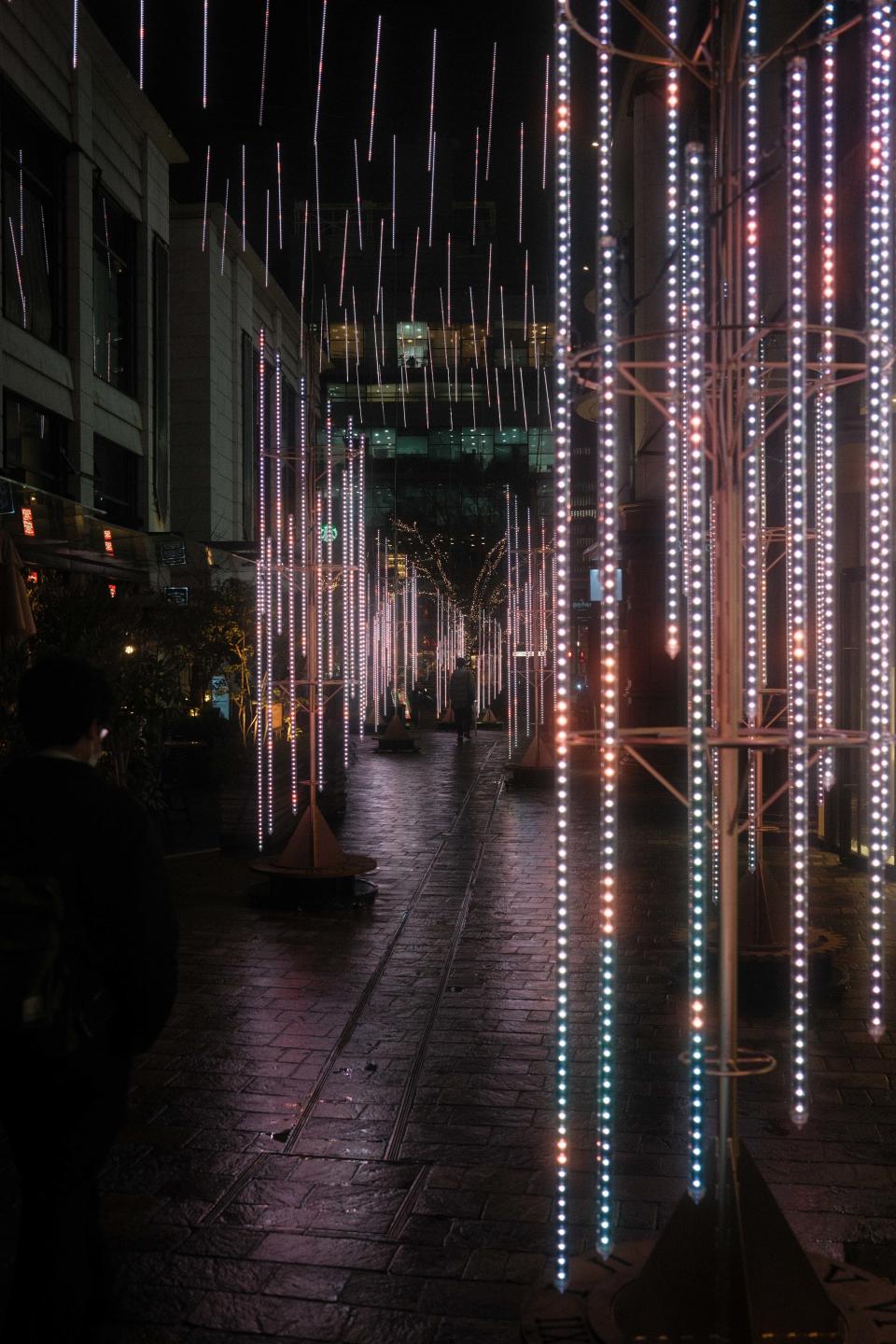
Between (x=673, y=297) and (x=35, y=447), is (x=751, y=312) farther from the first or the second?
(x=35, y=447)

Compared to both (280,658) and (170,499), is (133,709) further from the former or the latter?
(170,499)

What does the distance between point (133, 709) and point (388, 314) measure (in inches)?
2970

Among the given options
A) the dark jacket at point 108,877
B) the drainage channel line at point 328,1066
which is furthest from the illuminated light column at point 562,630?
the drainage channel line at point 328,1066

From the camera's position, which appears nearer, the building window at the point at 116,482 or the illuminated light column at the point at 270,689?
the illuminated light column at the point at 270,689

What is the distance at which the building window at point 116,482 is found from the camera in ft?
78.0

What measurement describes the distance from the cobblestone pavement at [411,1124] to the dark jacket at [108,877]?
3.68 ft

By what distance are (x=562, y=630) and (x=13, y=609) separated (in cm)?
739

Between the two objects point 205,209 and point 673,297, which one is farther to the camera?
point 205,209

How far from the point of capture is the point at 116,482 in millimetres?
25344

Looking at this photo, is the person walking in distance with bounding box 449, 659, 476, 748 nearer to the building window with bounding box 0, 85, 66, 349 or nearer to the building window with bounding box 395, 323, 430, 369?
the building window with bounding box 0, 85, 66, 349

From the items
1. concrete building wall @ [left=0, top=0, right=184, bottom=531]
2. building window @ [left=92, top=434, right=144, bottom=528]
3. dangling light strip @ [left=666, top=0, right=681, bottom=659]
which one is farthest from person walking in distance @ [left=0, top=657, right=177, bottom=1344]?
building window @ [left=92, top=434, right=144, bottom=528]

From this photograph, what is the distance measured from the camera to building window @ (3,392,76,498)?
1944 cm

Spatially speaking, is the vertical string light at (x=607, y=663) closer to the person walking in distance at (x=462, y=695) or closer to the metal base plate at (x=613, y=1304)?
the metal base plate at (x=613, y=1304)

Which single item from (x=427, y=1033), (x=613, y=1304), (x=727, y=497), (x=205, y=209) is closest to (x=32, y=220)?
(x=205, y=209)
